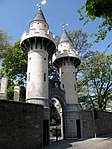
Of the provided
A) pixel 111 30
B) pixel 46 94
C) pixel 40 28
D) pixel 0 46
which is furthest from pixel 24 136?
pixel 0 46

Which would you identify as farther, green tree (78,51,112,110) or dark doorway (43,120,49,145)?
green tree (78,51,112,110)

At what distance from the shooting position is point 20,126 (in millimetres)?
11180

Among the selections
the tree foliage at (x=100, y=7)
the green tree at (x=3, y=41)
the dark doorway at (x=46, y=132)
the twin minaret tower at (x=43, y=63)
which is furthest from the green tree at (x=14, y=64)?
the tree foliage at (x=100, y=7)

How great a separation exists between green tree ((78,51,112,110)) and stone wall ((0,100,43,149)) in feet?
51.0

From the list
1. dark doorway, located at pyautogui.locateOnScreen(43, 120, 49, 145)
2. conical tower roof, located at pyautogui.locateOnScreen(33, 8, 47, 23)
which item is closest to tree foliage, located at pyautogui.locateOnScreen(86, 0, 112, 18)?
dark doorway, located at pyautogui.locateOnScreen(43, 120, 49, 145)

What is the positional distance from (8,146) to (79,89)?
63.8 ft

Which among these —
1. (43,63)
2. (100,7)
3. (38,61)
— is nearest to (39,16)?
(38,61)

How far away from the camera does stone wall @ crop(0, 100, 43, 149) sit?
10.1 m

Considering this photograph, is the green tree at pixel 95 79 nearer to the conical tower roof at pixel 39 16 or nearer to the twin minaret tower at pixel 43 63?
the twin minaret tower at pixel 43 63

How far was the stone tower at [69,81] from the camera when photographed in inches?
747

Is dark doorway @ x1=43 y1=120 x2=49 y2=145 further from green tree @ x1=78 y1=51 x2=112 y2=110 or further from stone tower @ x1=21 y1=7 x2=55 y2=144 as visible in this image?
green tree @ x1=78 y1=51 x2=112 y2=110

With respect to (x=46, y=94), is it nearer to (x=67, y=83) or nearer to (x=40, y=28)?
(x=67, y=83)

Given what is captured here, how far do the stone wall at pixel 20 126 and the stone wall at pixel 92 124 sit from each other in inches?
334

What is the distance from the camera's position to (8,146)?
392 inches
